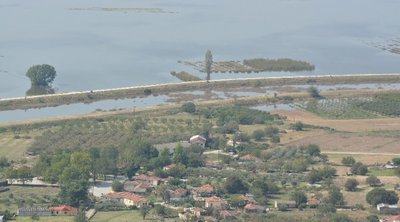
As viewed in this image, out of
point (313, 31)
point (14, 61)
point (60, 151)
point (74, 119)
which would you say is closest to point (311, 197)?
point (60, 151)

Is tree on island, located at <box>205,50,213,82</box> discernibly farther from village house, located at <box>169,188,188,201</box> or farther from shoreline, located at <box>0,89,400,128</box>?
village house, located at <box>169,188,188,201</box>

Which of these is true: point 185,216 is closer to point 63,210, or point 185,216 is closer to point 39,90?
point 63,210

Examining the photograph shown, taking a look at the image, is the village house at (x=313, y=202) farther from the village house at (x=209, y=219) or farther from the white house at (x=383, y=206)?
the village house at (x=209, y=219)

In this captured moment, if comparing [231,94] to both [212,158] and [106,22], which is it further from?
[106,22]

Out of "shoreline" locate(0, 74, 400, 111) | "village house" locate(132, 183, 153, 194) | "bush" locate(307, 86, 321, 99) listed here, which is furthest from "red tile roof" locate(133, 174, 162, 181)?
"bush" locate(307, 86, 321, 99)

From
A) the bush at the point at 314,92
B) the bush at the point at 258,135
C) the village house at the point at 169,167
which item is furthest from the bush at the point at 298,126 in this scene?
the village house at the point at 169,167

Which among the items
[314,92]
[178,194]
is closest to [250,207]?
[178,194]
